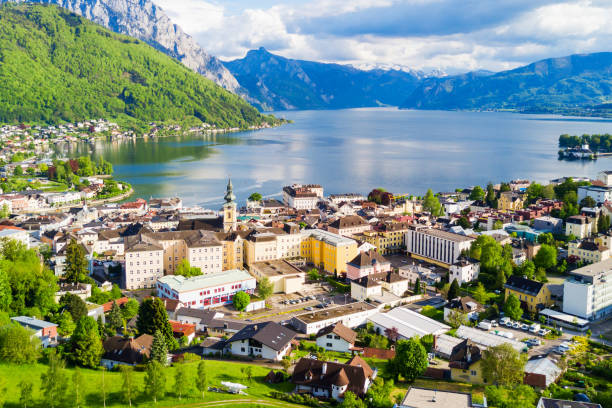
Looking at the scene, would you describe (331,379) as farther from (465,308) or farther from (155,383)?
(465,308)

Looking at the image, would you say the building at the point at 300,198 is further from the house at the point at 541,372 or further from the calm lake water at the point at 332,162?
the house at the point at 541,372

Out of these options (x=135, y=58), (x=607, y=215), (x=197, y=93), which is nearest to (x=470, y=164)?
(x=607, y=215)

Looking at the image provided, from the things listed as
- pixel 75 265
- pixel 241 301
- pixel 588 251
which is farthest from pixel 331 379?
pixel 588 251

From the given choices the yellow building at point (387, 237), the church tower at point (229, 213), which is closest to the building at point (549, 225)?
the yellow building at point (387, 237)

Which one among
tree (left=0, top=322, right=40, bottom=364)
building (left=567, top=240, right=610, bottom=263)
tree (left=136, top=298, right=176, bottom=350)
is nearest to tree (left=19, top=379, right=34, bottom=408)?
tree (left=0, top=322, right=40, bottom=364)

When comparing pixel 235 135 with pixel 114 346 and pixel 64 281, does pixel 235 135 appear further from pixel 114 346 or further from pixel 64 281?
pixel 114 346
